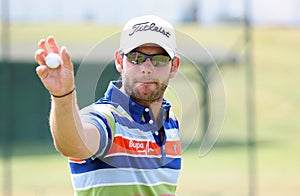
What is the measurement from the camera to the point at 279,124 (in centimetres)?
2688

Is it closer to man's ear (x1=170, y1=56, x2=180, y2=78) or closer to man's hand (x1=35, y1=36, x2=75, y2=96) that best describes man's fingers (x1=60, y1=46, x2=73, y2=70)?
man's hand (x1=35, y1=36, x2=75, y2=96)

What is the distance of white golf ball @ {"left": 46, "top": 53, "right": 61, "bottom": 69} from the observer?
2.72 metres

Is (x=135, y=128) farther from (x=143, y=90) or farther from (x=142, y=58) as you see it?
(x=142, y=58)

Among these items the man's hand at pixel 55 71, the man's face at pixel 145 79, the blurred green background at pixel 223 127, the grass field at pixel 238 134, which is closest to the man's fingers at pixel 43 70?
the man's hand at pixel 55 71

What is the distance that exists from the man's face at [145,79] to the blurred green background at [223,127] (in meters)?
8.94

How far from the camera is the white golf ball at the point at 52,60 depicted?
272cm

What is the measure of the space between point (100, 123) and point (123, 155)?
20 cm

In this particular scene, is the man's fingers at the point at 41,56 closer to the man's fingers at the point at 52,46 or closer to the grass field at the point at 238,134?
the man's fingers at the point at 52,46

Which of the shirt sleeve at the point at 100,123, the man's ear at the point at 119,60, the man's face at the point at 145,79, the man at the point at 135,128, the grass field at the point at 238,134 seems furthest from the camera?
the grass field at the point at 238,134

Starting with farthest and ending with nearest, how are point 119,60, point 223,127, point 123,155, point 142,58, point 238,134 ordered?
point 238,134, point 223,127, point 119,60, point 142,58, point 123,155

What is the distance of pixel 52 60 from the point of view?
2717 millimetres

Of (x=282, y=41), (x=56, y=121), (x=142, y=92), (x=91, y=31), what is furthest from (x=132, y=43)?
(x=282, y=41)

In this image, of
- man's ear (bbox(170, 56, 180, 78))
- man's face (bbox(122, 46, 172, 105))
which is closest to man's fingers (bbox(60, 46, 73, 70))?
man's face (bbox(122, 46, 172, 105))

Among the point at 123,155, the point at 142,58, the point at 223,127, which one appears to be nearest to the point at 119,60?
the point at 142,58
